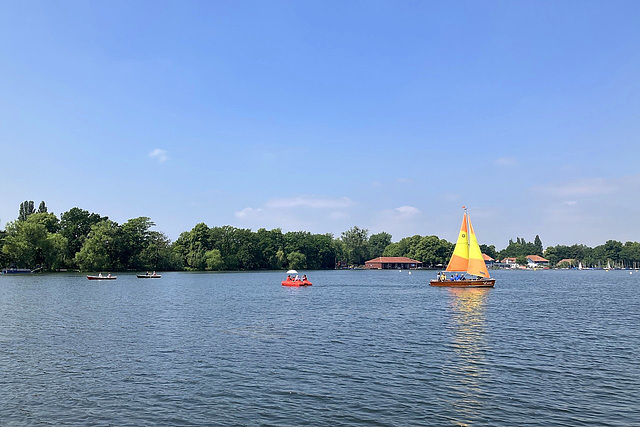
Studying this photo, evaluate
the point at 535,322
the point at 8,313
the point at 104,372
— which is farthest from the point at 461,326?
the point at 8,313

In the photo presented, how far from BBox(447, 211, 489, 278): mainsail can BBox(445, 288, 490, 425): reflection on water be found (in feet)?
127

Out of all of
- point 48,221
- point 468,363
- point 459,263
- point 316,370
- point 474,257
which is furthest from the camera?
point 48,221

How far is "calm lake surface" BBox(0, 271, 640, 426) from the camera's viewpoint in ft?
61.8

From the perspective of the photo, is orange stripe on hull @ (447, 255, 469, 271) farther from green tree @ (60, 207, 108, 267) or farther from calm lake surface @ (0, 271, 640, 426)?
green tree @ (60, 207, 108, 267)

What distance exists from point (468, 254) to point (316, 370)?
72176 millimetres

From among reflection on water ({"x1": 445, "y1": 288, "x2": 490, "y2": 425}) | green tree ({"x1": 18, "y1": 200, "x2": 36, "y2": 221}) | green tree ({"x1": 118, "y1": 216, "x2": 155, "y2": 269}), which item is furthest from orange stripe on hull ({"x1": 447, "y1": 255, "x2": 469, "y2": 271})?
green tree ({"x1": 18, "y1": 200, "x2": 36, "y2": 221})

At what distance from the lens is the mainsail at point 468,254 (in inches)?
3536

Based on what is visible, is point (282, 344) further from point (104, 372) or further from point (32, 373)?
point (32, 373)

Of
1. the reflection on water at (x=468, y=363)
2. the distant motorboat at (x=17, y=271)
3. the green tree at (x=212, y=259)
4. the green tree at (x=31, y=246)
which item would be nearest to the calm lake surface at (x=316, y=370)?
the reflection on water at (x=468, y=363)

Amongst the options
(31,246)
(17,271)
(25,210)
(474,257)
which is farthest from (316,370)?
(25,210)

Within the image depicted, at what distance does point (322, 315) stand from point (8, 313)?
1322 inches

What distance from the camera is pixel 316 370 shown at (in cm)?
2570

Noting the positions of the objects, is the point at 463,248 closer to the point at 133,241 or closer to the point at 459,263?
the point at 459,263

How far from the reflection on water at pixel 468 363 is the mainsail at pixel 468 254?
38.7 m
